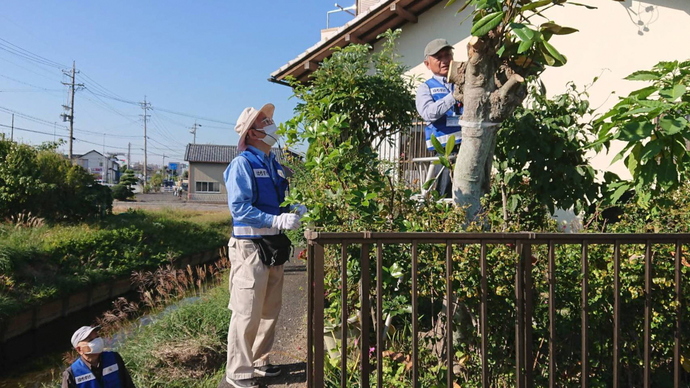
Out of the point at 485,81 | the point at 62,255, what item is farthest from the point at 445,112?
the point at 62,255

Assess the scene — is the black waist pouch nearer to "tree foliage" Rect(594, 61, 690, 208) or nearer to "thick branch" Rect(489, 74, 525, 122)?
"thick branch" Rect(489, 74, 525, 122)

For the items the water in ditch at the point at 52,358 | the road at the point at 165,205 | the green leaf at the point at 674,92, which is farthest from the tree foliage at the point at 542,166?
the road at the point at 165,205

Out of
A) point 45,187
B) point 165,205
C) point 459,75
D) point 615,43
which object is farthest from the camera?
point 165,205

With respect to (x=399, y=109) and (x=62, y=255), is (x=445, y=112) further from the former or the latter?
(x=62, y=255)

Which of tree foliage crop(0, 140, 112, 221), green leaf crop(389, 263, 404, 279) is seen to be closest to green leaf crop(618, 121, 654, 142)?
green leaf crop(389, 263, 404, 279)

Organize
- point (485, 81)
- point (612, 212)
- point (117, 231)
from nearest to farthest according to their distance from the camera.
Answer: point (485, 81) < point (612, 212) < point (117, 231)

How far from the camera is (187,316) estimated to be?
5566 millimetres

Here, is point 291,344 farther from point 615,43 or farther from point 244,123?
point 615,43

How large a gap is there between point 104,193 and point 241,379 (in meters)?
15.3

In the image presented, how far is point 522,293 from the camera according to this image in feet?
7.77

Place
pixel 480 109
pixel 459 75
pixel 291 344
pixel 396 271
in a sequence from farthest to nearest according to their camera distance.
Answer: pixel 291 344, pixel 459 75, pixel 480 109, pixel 396 271

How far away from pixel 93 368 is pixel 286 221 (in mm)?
1829

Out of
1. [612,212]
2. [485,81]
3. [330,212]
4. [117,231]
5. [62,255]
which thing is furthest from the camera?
[117,231]

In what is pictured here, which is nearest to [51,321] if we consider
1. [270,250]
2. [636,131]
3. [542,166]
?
[270,250]
